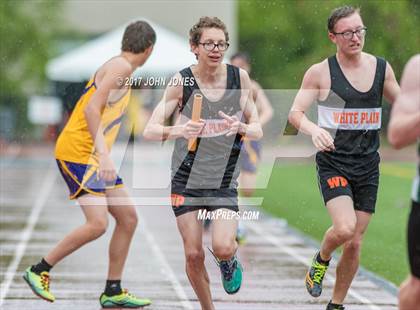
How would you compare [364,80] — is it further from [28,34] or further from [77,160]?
[28,34]

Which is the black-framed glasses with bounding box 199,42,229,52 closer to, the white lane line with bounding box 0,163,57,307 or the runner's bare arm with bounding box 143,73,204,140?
the runner's bare arm with bounding box 143,73,204,140

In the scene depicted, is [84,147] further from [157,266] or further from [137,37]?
[157,266]

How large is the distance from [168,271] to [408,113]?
578cm

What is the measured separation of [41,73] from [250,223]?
24036mm

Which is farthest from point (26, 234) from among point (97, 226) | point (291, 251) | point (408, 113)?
point (408, 113)

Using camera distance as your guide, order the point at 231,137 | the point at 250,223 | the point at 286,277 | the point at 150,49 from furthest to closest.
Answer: the point at 250,223, the point at 286,277, the point at 150,49, the point at 231,137

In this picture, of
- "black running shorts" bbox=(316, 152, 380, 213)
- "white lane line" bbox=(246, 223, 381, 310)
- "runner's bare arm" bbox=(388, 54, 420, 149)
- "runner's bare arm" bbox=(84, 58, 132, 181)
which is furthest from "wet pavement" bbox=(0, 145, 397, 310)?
"runner's bare arm" bbox=(388, 54, 420, 149)

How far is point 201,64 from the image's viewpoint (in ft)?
24.8

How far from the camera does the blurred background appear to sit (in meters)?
23.4

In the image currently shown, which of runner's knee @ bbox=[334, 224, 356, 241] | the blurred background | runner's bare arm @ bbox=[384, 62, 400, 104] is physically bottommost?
the blurred background

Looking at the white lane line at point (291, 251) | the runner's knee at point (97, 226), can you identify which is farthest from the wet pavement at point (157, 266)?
the runner's knee at point (97, 226)

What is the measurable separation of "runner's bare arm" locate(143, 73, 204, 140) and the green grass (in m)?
3.77

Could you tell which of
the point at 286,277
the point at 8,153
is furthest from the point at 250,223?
the point at 8,153

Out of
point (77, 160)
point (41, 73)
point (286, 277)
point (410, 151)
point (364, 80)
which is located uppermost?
point (364, 80)
